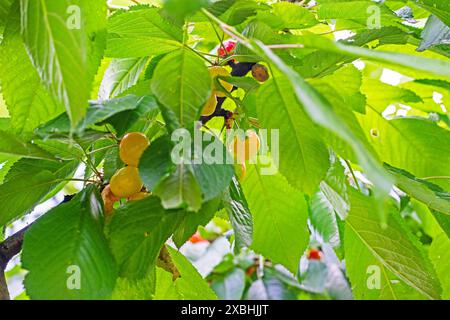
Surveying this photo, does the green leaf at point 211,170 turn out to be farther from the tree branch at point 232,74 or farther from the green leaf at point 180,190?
the tree branch at point 232,74

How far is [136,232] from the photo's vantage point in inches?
18.3

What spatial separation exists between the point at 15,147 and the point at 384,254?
40 centimetres

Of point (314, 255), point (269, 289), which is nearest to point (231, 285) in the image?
point (269, 289)

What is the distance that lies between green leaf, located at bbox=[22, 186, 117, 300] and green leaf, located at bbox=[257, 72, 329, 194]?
16cm

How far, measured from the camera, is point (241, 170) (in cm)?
57

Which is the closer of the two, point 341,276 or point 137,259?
point 137,259

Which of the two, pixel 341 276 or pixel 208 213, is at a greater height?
pixel 208 213

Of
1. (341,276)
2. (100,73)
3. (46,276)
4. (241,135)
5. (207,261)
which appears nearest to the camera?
(46,276)

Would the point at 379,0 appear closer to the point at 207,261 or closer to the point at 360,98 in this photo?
the point at 360,98

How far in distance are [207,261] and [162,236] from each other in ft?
3.52

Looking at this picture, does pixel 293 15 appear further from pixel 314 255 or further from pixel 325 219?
pixel 314 255

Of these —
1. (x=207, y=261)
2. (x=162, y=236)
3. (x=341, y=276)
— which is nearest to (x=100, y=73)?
(x=162, y=236)

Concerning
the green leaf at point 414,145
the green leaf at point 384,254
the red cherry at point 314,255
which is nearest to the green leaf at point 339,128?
the green leaf at point 384,254

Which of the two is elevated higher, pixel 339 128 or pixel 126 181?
pixel 339 128
